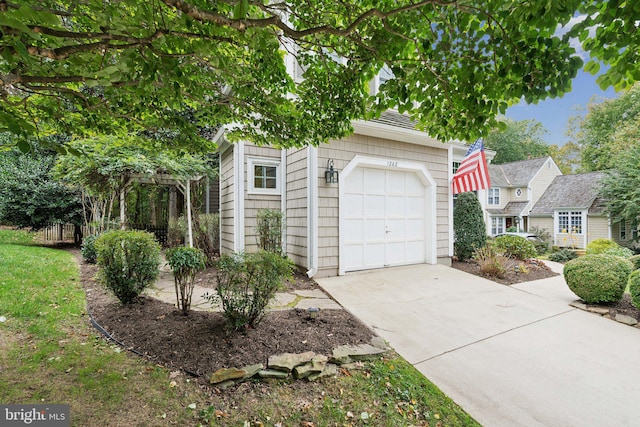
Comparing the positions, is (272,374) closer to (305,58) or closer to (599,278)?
(305,58)

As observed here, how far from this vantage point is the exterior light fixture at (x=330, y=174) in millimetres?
6047

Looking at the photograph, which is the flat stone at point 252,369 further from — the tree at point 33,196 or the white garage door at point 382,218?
the tree at point 33,196

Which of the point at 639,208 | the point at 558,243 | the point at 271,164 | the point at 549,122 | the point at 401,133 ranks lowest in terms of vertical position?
the point at 558,243

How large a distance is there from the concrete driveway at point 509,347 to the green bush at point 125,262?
116 inches

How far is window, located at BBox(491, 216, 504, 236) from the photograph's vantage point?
2296 centimetres

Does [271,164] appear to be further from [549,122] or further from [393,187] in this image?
[549,122]

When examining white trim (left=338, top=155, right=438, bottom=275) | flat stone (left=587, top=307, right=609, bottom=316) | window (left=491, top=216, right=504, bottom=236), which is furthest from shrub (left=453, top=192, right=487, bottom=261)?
window (left=491, top=216, right=504, bottom=236)

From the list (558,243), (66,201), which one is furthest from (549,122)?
(66,201)

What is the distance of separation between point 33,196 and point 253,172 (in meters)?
8.57

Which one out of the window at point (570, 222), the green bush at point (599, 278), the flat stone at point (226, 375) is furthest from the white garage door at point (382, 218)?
the window at point (570, 222)

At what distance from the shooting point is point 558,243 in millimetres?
19125

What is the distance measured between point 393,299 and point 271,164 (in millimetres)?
4354

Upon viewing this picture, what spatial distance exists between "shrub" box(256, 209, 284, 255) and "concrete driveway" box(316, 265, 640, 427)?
153 cm

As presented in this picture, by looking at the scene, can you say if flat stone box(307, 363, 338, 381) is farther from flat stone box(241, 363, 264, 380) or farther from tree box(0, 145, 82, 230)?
tree box(0, 145, 82, 230)
